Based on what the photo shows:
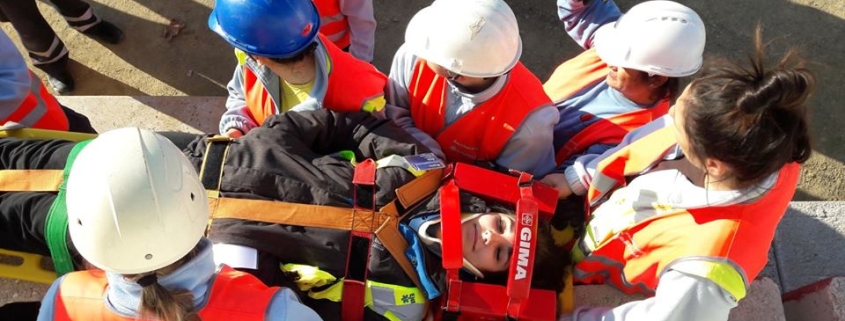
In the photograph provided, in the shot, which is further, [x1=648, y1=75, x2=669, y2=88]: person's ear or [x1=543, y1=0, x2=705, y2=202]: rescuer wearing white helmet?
[x1=648, y1=75, x2=669, y2=88]: person's ear

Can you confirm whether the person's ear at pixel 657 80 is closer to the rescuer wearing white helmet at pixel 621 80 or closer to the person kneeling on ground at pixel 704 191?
A: the rescuer wearing white helmet at pixel 621 80

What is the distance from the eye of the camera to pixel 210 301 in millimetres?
2162

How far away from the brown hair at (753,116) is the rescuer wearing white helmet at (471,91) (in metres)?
0.87

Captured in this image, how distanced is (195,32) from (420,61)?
2717mm

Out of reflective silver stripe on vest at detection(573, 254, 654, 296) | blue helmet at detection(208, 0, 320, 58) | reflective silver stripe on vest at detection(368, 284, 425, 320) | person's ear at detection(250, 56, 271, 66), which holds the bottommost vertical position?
reflective silver stripe on vest at detection(573, 254, 654, 296)

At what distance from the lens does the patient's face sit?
268cm

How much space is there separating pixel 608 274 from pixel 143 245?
1879mm

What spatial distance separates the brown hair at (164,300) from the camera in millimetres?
1980

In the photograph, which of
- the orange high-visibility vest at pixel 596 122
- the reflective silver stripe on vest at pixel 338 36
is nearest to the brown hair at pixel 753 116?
the orange high-visibility vest at pixel 596 122

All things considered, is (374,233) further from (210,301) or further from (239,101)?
(239,101)

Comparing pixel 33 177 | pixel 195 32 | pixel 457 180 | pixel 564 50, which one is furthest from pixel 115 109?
pixel 564 50

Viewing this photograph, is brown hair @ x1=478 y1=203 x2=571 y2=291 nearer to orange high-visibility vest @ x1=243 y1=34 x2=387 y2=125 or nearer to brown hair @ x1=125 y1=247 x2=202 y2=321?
orange high-visibility vest @ x1=243 y1=34 x2=387 y2=125

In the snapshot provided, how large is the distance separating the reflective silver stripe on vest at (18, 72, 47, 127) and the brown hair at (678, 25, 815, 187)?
2.88m

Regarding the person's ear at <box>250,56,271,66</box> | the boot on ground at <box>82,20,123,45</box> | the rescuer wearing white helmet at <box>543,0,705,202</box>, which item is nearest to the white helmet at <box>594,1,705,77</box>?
the rescuer wearing white helmet at <box>543,0,705,202</box>
